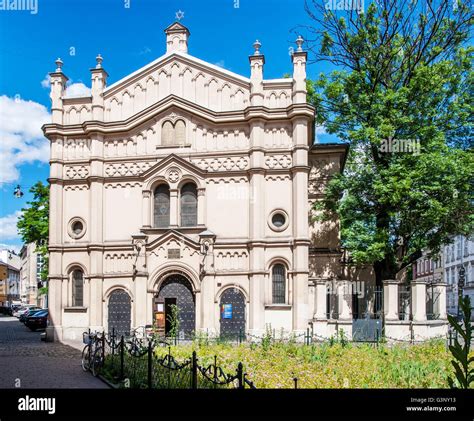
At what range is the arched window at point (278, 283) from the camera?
2283 centimetres

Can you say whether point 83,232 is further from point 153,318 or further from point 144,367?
point 144,367

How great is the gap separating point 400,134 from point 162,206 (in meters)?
11.6

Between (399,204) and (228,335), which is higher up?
(399,204)

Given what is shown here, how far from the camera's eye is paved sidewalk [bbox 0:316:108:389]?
1143 cm

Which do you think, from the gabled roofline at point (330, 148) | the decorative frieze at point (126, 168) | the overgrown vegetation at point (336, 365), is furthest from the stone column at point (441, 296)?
the decorative frieze at point (126, 168)

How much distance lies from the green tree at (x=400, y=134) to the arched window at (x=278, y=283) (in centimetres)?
332

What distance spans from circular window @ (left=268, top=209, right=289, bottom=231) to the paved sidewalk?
970 cm

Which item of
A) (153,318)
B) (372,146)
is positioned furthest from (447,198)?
(153,318)

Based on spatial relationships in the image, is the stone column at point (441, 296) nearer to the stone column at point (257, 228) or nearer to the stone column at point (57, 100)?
the stone column at point (257, 228)

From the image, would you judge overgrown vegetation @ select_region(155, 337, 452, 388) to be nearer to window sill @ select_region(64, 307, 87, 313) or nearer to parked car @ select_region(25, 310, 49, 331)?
window sill @ select_region(64, 307, 87, 313)

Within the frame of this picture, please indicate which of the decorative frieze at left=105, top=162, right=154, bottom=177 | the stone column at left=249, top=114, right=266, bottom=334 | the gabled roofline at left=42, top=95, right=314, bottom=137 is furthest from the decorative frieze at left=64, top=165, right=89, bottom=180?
the stone column at left=249, top=114, right=266, bottom=334

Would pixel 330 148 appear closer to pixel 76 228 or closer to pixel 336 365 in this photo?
pixel 76 228
